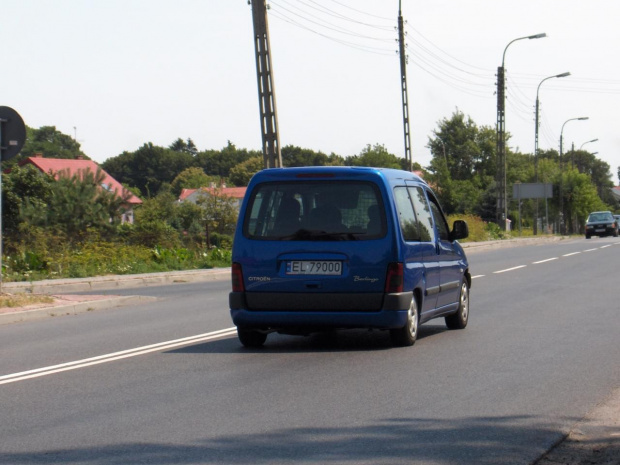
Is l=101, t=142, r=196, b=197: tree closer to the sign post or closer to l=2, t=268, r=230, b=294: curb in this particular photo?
l=2, t=268, r=230, b=294: curb

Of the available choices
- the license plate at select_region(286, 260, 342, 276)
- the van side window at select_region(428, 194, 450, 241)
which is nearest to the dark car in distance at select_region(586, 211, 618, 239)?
the van side window at select_region(428, 194, 450, 241)

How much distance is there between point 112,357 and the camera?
994 cm

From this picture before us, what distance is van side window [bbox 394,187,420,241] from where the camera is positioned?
1041 cm

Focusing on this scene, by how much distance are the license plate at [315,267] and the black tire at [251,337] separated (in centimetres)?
82

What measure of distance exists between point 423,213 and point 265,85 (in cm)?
1650

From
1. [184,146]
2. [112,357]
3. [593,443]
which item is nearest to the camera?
[593,443]

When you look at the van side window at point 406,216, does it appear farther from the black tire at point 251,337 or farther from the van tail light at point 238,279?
the black tire at point 251,337

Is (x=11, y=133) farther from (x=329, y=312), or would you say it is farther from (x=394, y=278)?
(x=394, y=278)

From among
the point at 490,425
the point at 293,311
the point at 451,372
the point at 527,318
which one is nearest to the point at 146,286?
the point at 527,318

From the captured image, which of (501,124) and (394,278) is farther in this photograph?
(501,124)

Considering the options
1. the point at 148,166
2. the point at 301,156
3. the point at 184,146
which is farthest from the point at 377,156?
the point at 184,146

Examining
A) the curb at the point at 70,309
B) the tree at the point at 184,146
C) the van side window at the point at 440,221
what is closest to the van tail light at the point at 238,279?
the van side window at the point at 440,221

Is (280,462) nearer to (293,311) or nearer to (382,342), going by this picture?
(293,311)

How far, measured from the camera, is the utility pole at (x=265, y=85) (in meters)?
26.8
